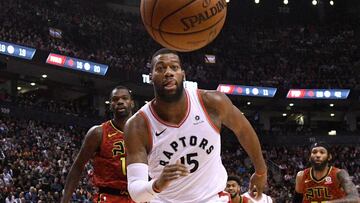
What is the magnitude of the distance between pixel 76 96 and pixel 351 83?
18.0 meters

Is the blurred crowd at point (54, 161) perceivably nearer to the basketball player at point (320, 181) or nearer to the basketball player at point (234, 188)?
the basketball player at point (234, 188)

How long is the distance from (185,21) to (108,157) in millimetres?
2078

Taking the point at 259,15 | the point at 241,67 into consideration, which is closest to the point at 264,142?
the point at 241,67

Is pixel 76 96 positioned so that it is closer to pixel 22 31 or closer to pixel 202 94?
pixel 22 31

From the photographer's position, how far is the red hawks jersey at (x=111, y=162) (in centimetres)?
614

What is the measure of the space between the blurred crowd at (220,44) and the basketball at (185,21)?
24.3 meters

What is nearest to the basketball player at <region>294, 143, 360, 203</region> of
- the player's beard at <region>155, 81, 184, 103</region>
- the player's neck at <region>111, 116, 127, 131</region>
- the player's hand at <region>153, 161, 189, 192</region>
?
the player's neck at <region>111, 116, 127, 131</region>

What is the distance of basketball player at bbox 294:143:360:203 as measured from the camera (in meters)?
7.62

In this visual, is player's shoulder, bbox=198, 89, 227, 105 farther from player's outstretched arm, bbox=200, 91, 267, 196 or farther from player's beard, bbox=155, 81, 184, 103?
player's beard, bbox=155, 81, 184, 103

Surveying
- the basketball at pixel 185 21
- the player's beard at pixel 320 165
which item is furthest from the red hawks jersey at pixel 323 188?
the basketball at pixel 185 21

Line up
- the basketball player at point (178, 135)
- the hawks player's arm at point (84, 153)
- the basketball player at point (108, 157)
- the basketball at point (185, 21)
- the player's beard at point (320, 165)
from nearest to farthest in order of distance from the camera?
1. the basketball player at point (178, 135)
2. the basketball at point (185, 21)
3. the basketball player at point (108, 157)
4. the hawks player's arm at point (84, 153)
5. the player's beard at point (320, 165)

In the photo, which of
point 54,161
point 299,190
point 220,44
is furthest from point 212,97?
point 220,44

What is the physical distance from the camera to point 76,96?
35.8 m

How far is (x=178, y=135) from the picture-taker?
4.24 meters
